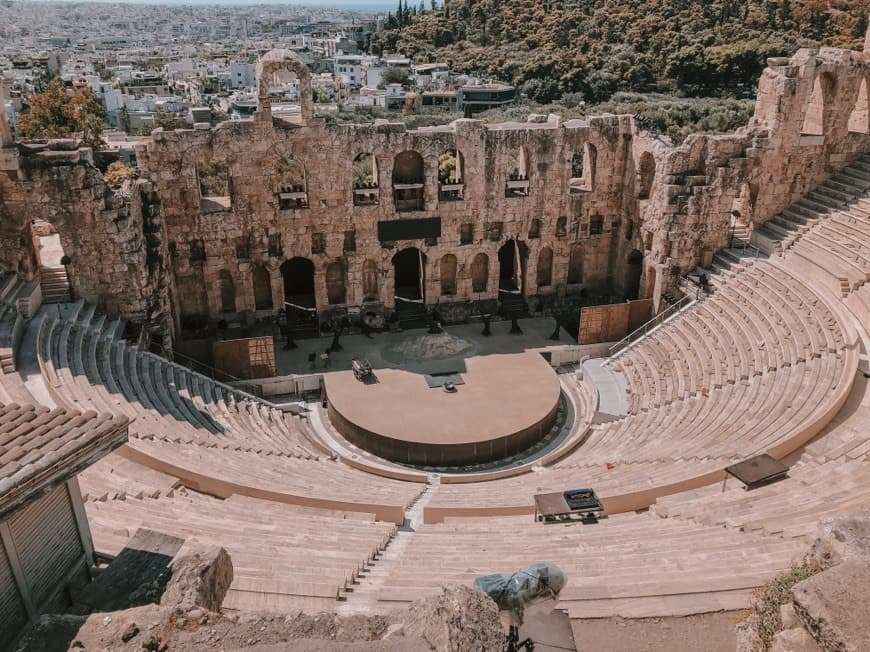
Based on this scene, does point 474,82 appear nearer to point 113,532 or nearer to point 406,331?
point 406,331

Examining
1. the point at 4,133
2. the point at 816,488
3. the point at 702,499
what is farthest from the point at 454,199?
the point at 816,488

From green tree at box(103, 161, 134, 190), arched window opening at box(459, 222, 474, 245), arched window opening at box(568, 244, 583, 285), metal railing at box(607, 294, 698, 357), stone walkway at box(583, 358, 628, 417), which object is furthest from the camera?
green tree at box(103, 161, 134, 190)

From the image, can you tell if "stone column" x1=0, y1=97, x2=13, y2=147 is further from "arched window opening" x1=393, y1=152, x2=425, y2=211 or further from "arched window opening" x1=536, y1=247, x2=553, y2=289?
"arched window opening" x1=536, y1=247, x2=553, y2=289

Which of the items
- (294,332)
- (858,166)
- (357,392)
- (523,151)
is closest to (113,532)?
(357,392)

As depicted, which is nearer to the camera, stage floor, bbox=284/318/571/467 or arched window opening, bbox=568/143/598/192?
stage floor, bbox=284/318/571/467

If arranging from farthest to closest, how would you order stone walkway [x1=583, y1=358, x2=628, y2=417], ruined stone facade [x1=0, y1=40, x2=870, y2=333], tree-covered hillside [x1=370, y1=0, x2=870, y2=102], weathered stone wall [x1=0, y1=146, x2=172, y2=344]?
tree-covered hillside [x1=370, y1=0, x2=870, y2=102] < ruined stone facade [x1=0, y1=40, x2=870, y2=333] < stone walkway [x1=583, y1=358, x2=628, y2=417] < weathered stone wall [x1=0, y1=146, x2=172, y2=344]

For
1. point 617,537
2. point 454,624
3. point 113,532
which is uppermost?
point 454,624

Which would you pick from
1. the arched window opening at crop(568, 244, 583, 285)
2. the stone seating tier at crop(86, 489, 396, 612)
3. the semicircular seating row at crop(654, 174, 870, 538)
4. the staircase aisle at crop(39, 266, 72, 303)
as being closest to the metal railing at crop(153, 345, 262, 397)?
the staircase aisle at crop(39, 266, 72, 303)
